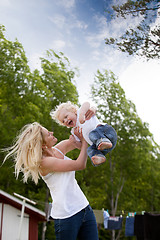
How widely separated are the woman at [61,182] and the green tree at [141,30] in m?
5.04

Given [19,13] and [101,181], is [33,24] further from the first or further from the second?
[101,181]

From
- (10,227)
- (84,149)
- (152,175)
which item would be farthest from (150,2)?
(152,175)

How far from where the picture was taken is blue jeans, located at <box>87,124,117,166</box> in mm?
2140

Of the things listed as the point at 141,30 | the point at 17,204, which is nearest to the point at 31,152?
the point at 141,30

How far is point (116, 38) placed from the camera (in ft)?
23.0

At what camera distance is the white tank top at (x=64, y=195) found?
1952 millimetres

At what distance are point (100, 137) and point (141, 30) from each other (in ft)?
16.9

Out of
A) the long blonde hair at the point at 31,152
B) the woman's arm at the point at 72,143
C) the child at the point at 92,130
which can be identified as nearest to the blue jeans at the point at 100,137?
the child at the point at 92,130

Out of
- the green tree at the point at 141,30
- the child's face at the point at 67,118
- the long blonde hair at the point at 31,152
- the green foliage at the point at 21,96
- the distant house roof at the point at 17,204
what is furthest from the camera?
the green foliage at the point at 21,96

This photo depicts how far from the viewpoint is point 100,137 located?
86.5 inches

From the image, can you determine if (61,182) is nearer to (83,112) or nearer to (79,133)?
(79,133)

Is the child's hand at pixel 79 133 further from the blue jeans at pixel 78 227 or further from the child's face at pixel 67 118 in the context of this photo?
the blue jeans at pixel 78 227

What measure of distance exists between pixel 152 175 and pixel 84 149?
17.0 m

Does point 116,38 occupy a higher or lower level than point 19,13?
lower
